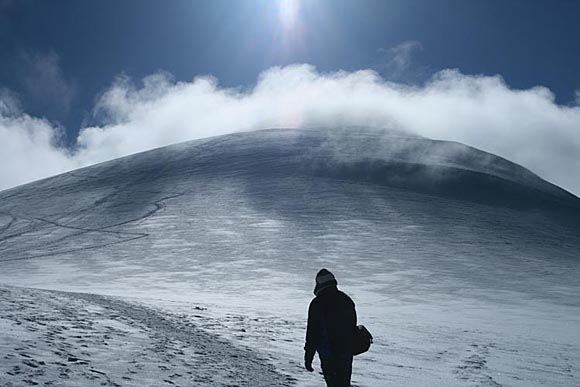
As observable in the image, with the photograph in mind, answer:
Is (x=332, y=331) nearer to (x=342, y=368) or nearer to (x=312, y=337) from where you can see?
(x=312, y=337)

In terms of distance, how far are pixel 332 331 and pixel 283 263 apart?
26.5 meters

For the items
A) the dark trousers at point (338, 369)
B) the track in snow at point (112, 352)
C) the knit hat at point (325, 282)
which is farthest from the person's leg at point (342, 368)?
the track in snow at point (112, 352)

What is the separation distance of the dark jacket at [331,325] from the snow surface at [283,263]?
89.3 inches

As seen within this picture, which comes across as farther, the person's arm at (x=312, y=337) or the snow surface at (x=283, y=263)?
the snow surface at (x=283, y=263)

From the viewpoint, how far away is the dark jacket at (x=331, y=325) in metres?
6.50

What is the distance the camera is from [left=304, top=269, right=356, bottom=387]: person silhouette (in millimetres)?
6504

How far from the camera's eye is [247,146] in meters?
77.8

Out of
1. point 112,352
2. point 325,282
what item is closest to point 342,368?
point 325,282

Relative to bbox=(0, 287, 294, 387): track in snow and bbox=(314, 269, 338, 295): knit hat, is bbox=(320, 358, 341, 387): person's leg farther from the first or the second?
bbox=(0, 287, 294, 387): track in snow

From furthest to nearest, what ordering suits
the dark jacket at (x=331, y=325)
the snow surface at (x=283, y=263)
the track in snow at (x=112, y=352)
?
the snow surface at (x=283, y=263) → the track in snow at (x=112, y=352) → the dark jacket at (x=331, y=325)

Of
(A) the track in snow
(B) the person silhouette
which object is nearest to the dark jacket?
(B) the person silhouette

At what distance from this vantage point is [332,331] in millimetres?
6508

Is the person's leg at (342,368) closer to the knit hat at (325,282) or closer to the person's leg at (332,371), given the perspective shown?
the person's leg at (332,371)

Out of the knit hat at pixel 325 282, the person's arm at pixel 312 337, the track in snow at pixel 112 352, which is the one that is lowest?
the track in snow at pixel 112 352
